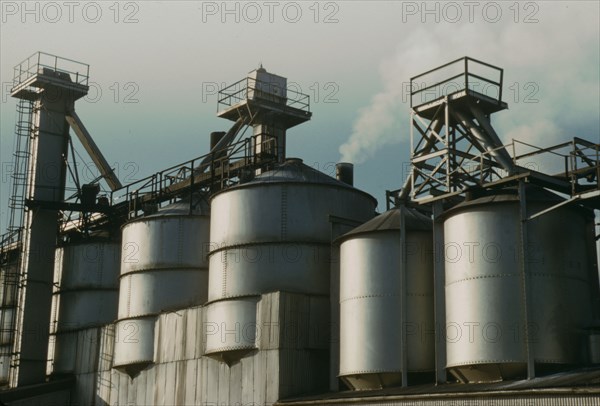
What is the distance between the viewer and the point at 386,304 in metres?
29.0

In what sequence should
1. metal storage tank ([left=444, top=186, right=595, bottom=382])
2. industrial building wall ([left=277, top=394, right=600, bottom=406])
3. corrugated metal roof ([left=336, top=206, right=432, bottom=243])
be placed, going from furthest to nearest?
corrugated metal roof ([left=336, top=206, right=432, bottom=243]) → metal storage tank ([left=444, top=186, right=595, bottom=382]) → industrial building wall ([left=277, top=394, right=600, bottom=406])

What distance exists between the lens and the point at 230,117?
46000 millimetres

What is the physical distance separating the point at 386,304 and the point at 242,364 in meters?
6.55

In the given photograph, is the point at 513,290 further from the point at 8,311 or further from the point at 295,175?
the point at 8,311

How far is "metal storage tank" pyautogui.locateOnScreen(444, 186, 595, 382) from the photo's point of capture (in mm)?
25047

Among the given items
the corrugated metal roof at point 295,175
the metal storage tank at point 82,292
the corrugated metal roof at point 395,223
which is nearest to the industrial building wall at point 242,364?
the corrugated metal roof at point 395,223

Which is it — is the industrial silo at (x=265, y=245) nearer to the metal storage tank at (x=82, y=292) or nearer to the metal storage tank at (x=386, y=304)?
the metal storage tank at (x=386, y=304)

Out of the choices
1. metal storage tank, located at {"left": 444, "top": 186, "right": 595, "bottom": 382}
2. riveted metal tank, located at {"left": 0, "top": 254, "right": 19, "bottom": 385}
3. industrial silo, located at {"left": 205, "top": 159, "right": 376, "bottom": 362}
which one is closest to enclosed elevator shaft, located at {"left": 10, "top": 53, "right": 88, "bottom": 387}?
riveted metal tank, located at {"left": 0, "top": 254, "right": 19, "bottom": 385}

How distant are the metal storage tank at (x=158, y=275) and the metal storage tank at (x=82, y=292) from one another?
5.59 meters

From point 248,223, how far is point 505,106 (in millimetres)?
10622

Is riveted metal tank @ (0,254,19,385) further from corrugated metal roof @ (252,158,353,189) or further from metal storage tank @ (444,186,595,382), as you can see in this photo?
metal storage tank @ (444,186,595,382)

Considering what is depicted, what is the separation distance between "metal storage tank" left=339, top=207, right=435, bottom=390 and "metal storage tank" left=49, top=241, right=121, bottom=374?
1887cm

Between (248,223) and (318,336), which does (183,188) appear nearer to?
(248,223)

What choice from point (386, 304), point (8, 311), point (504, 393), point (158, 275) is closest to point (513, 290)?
point (504, 393)
